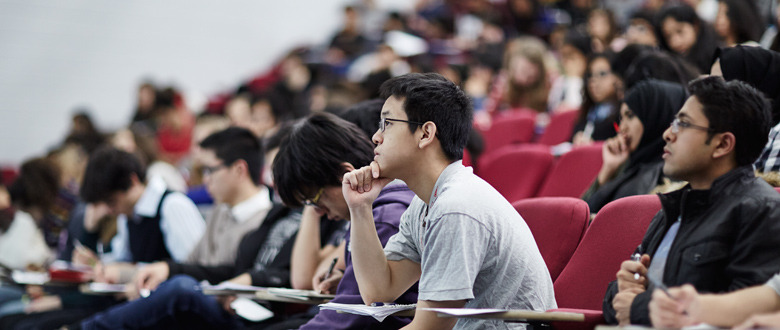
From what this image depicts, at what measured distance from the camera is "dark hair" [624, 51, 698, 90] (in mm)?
3111

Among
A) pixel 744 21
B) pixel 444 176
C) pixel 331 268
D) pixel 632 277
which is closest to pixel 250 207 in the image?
pixel 331 268

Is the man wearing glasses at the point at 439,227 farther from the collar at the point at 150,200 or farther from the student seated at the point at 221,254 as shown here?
the collar at the point at 150,200

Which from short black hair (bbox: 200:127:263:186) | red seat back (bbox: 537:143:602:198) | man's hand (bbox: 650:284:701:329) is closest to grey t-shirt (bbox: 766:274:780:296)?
man's hand (bbox: 650:284:701:329)

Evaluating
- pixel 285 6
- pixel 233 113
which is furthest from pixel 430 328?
pixel 285 6

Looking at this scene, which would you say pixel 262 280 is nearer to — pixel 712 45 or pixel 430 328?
pixel 430 328

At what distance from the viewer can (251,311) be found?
9.47 ft

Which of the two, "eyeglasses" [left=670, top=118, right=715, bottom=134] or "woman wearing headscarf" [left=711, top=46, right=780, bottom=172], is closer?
"eyeglasses" [left=670, top=118, right=715, bottom=134]

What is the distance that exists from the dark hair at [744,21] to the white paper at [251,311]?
278cm

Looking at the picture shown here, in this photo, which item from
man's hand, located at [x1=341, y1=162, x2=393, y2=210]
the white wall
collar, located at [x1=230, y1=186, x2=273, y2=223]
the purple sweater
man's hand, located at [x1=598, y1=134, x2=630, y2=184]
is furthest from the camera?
the white wall

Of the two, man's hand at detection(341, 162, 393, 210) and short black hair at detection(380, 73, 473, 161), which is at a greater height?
short black hair at detection(380, 73, 473, 161)

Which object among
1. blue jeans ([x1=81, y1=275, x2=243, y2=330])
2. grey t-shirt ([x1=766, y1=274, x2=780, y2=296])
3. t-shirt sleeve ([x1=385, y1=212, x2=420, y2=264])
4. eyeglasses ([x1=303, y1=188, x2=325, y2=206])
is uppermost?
eyeglasses ([x1=303, y1=188, x2=325, y2=206])

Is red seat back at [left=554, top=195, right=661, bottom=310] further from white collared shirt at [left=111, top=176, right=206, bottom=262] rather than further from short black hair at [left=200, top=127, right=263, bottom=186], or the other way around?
white collared shirt at [left=111, top=176, right=206, bottom=262]

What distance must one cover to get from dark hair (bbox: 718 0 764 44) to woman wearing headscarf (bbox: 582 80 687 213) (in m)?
1.40

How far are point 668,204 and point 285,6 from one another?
10141 mm
